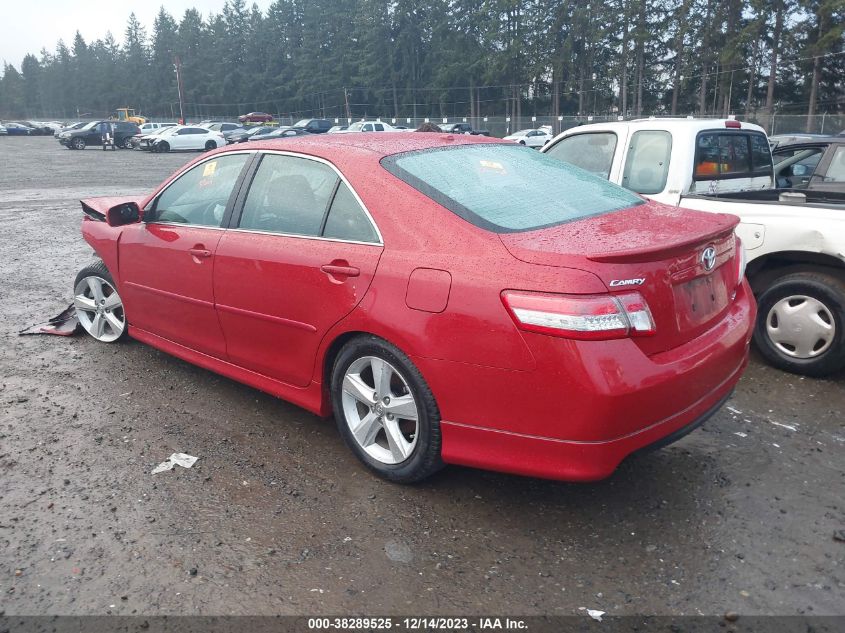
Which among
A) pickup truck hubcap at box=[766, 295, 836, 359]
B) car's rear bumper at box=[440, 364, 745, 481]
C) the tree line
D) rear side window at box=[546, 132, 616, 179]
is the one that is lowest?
pickup truck hubcap at box=[766, 295, 836, 359]

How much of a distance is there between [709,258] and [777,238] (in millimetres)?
1990

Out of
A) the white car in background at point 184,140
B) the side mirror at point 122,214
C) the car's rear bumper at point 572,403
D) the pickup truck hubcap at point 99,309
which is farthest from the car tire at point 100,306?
the white car in background at point 184,140

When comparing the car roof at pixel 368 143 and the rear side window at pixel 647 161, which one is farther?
the rear side window at pixel 647 161

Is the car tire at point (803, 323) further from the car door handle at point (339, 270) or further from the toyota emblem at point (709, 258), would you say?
the car door handle at point (339, 270)

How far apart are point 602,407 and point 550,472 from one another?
383 millimetres

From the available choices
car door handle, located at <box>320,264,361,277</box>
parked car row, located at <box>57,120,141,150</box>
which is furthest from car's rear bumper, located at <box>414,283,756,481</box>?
parked car row, located at <box>57,120,141,150</box>

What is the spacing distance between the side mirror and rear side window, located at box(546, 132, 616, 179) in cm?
366

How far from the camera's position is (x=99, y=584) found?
2.71 metres

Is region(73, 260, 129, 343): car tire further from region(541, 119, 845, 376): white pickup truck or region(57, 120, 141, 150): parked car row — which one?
region(57, 120, 141, 150): parked car row

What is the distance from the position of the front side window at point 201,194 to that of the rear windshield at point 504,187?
1211 mm

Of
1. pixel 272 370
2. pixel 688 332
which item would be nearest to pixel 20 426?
pixel 272 370

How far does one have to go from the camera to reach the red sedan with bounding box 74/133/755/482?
8.77 feet

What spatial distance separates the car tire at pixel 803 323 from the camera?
459cm

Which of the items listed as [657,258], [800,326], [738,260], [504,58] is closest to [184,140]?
[504,58]
